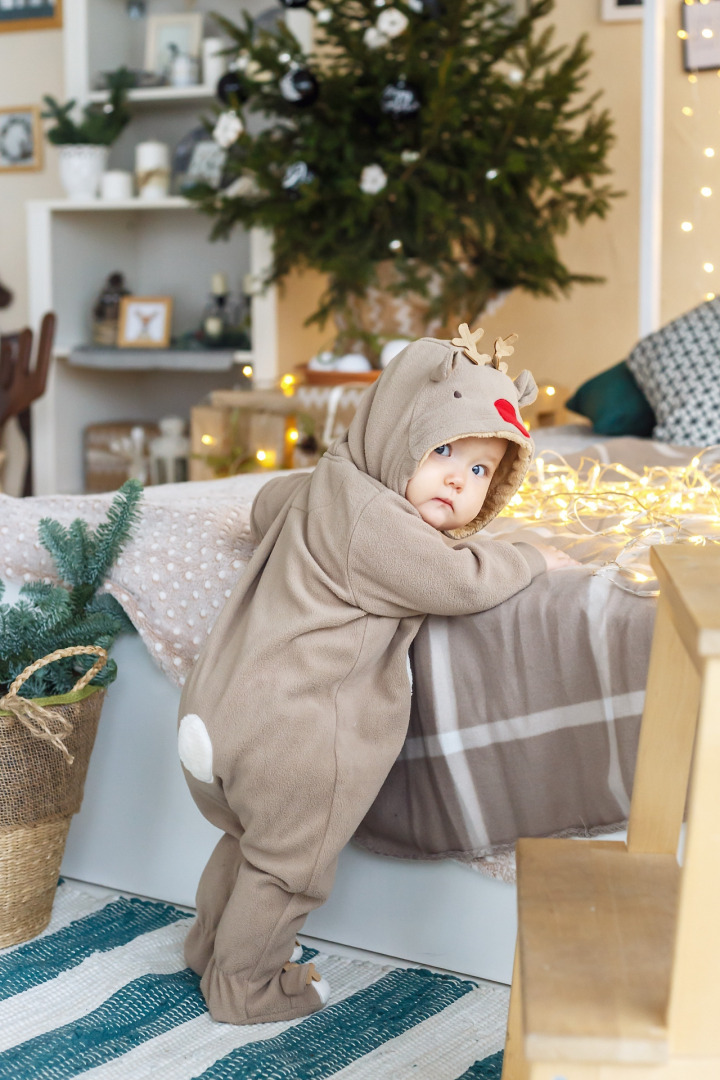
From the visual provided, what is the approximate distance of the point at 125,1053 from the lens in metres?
1.06

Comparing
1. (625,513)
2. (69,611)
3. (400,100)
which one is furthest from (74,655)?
(400,100)

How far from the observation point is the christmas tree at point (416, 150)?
8.05 feet

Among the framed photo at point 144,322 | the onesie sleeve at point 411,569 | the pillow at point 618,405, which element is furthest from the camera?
the framed photo at point 144,322

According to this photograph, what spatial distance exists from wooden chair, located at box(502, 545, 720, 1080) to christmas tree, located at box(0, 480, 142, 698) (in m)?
0.63

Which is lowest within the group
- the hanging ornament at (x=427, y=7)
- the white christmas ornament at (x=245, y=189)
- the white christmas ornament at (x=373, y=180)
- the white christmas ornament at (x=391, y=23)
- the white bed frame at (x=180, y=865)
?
the white bed frame at (x=180, y=865)

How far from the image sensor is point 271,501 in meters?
1.24

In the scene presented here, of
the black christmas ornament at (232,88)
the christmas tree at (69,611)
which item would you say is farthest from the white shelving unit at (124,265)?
the christmas tree at (69,611)

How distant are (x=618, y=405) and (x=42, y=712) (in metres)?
1.39

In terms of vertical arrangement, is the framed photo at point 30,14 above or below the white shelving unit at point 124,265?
above

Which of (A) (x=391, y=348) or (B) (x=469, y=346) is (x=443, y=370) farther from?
(A) (x=391, y=348)

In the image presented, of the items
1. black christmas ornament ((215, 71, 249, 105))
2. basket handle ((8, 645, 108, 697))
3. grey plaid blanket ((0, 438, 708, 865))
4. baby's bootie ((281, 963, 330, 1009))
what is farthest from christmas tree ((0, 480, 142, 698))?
black christmas ornament ((215, 71, 249, 105))

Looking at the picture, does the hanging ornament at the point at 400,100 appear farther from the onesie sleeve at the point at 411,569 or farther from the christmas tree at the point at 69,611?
the onesie sleeve at the point at 411,569

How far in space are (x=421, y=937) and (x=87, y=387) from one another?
2.55 meters

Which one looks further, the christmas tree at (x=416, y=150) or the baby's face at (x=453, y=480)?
the christmas tree at (x=416, y=150)
